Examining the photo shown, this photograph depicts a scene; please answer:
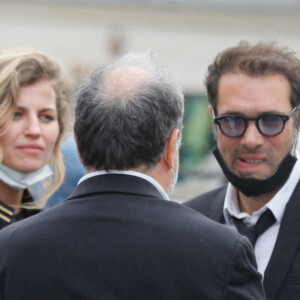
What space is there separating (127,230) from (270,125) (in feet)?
4.06

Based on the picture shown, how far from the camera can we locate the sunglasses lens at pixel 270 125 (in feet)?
11.7

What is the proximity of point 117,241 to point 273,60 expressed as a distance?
1.48m

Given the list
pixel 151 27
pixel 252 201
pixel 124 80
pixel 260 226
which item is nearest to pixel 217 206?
pixel 252 201

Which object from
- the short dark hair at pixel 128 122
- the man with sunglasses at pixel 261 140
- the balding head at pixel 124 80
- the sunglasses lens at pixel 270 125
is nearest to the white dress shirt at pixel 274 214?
the man with sunglasses at pixel 261 140

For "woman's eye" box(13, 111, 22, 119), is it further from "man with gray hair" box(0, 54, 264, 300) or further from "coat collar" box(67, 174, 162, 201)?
"coat collar" box(67, 174, 162, 201)

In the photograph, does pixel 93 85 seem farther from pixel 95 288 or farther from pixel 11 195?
pixel 11 195

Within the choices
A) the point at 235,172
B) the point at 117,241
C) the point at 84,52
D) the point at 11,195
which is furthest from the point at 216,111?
the point at 84,52

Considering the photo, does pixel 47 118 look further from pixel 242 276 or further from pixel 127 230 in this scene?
pixel 242 276

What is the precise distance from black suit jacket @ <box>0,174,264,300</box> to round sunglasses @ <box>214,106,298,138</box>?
1.07 meters

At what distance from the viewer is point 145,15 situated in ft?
61.1

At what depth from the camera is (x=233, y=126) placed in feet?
12.0

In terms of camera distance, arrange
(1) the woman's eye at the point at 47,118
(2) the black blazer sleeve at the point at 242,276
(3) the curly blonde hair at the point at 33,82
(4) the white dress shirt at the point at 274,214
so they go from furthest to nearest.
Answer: (1) the woman's eye at the point at 47,118, (3) the curly blonde hair at the point at 33,82, (4) the white dress shirt at the point at 274,214, (2) the black blazer sleeve at the point at 242,276

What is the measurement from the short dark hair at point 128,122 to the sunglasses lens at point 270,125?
94cm

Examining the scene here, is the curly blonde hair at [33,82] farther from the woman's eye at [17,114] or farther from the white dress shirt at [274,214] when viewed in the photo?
the white dress shirt at [274,214]
